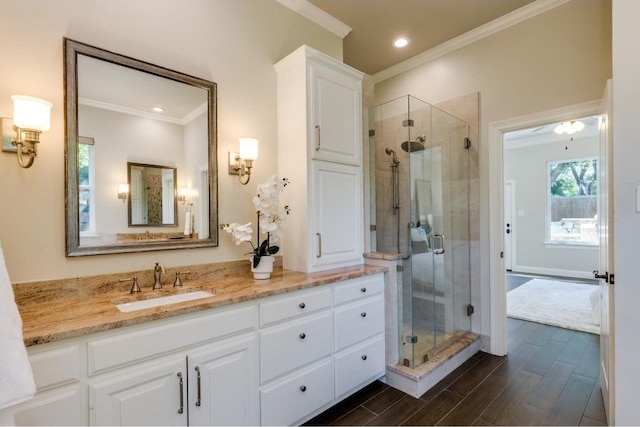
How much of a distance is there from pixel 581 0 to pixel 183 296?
373cm

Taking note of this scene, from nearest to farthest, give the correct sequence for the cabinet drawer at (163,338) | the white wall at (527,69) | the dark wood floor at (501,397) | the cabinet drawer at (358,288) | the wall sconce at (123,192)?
the cabinet drawer at (163,338) → the wall sconce at (123,192) → the dark wood floor at (501,397) → the cabinet drawer at (358,288) → the white wall at (527,69)

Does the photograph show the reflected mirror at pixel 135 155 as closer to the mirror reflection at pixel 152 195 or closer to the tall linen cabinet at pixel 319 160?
the mirror reflection at pixel 152 195

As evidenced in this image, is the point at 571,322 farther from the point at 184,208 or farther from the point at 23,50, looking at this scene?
the point at 23,50

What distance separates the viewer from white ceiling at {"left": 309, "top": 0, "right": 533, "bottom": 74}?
274cm

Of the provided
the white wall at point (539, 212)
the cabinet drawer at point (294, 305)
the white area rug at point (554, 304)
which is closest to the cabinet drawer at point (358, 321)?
the cabinet drawer at point (294, 305)

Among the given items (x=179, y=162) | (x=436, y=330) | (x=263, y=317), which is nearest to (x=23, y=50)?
(x=179, y=162)

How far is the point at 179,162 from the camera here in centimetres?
209

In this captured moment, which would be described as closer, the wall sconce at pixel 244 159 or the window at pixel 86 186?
the window at pixel 86 186

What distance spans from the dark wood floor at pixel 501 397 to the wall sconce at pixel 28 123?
2185mm

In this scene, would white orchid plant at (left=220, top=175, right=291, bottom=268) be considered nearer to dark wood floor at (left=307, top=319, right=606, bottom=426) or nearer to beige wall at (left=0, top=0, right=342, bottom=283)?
beige wall at (left=0, top=0, right=342, bottom=283)

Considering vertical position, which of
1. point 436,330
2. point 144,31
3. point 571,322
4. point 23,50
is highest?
point 144,31

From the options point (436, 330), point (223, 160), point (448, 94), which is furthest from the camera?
point (448, 94)

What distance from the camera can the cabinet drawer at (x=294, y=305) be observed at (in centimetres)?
177

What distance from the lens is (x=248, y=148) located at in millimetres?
2211
